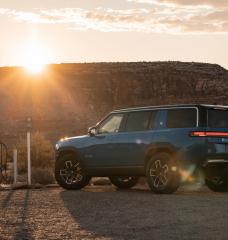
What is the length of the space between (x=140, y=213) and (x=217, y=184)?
575cm

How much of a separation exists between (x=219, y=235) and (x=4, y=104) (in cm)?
8057

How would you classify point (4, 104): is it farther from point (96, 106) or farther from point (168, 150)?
point (168, 150)

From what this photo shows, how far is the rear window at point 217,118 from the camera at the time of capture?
1652 cm

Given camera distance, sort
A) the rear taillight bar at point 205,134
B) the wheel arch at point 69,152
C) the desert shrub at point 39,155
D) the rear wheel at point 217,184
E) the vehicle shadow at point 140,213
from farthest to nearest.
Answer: the desert shrub at point 39,155
the wheel arch at point 69,152
the rear wheel at point 217,184
the rear taillight bar at point 205,134
the vehicle shadow at point 140,213

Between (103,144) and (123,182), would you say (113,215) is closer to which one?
(103,144)

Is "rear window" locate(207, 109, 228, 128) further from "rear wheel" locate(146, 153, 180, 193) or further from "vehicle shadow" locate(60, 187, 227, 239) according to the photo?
"vehicle shadow" locate(60, 187, 227, 239)

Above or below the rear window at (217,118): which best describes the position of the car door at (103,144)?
below

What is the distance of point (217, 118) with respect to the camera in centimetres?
1662

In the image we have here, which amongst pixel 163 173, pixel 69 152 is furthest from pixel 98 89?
pixel 163 173

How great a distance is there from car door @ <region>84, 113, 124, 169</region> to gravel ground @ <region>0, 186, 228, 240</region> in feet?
2.67

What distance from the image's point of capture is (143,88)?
9250cm

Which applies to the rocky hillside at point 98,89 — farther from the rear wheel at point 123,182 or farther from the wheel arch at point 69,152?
the wheel arch at point 69,152

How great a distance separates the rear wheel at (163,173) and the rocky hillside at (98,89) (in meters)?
60.0

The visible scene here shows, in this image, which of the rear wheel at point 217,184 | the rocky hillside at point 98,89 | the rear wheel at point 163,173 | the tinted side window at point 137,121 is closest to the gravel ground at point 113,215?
the rear wheel at point 163,173
